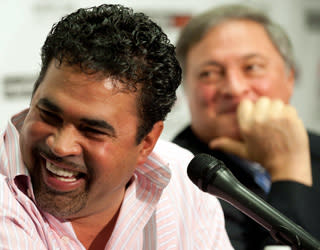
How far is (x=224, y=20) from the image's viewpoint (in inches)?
81.4

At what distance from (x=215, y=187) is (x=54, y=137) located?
0.34 metres

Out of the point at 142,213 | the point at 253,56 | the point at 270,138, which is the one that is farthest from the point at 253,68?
the point at 142,213

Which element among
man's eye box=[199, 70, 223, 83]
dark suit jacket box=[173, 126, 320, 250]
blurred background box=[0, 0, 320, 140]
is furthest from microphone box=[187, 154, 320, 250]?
blurred background box=[0, 0, 320, 140]

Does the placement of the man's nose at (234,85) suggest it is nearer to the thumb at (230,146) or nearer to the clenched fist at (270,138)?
the clenched fist at (270,138)

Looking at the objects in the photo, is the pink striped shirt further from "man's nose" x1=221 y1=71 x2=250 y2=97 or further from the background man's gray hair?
the background man's gray hair

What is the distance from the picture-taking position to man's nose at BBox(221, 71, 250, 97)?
195 cm

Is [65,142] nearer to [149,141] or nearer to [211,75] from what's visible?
[149,141]

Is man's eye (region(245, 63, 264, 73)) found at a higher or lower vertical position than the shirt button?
higher

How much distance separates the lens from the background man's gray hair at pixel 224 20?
2.07 m

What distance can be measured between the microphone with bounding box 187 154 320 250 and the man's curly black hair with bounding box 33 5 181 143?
24cm

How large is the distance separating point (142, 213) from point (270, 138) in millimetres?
785

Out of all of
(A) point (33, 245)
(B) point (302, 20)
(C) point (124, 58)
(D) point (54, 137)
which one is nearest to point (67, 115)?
(D) point (54, 137)

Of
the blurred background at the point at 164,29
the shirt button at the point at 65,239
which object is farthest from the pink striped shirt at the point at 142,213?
the blurred background at the point at 164,29

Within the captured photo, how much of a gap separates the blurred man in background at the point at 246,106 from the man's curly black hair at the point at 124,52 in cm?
75
